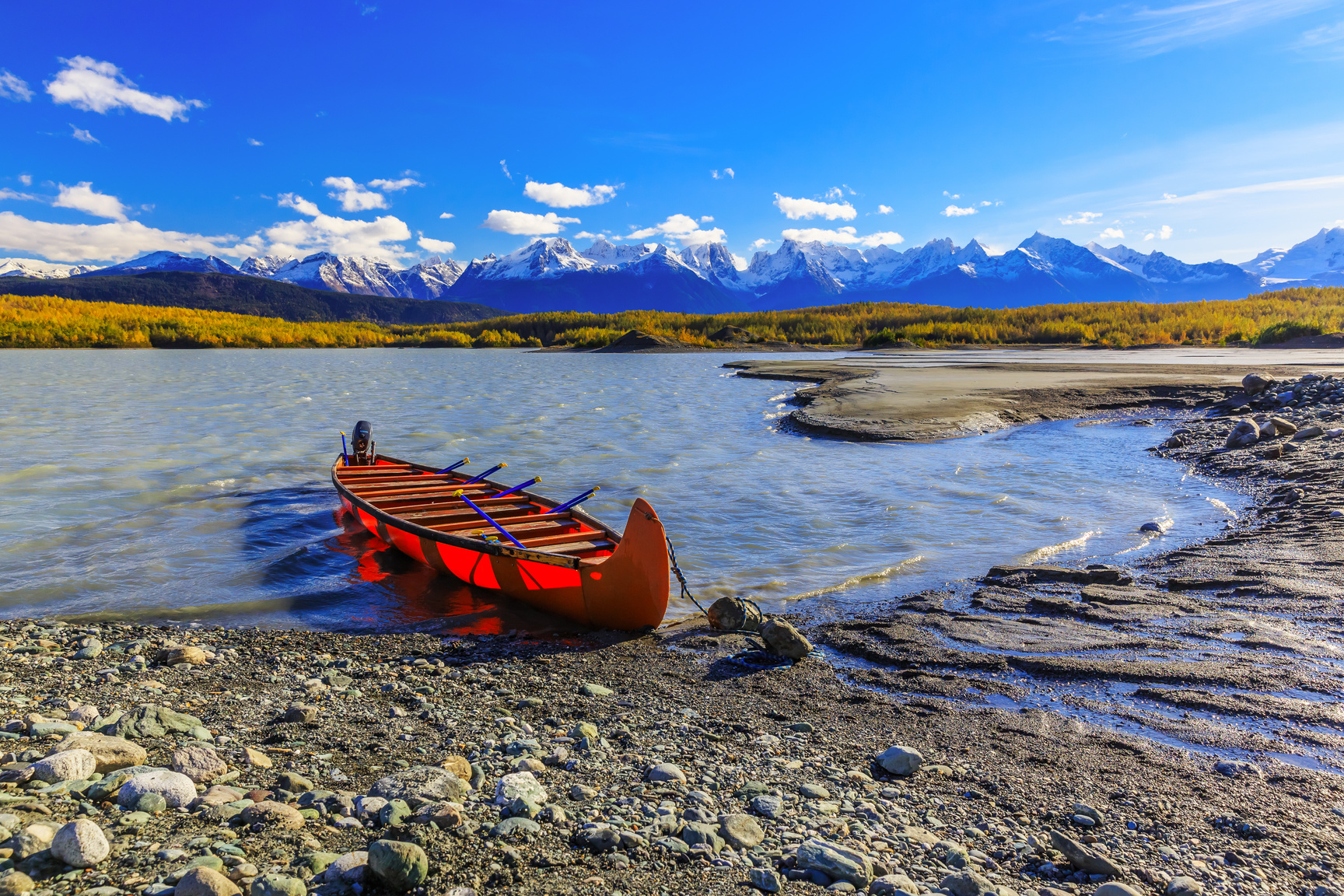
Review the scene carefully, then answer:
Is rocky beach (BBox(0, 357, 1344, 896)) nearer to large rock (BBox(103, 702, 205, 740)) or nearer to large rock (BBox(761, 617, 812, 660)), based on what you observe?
large rock (BBox(103, 702, 205, 740))

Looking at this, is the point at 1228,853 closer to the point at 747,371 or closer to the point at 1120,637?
the point at 1120,637

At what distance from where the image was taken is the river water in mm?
8570

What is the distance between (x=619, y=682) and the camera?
19.8 feet

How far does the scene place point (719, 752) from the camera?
15.3ft

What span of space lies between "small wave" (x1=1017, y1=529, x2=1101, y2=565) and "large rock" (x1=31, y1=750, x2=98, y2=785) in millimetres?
9602

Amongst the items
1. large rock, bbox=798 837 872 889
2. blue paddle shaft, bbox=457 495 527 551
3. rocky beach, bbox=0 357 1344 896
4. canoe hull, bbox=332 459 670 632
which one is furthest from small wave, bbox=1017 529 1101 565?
large rock, bbox=798 837 872 889

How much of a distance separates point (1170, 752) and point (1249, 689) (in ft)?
4.53

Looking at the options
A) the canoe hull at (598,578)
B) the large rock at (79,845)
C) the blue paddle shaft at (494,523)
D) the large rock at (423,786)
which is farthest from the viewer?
the blue paddle shaft at (494,523)

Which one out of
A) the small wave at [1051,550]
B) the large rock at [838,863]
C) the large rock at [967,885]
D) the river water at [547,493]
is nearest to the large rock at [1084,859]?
the large rock at [967,885]

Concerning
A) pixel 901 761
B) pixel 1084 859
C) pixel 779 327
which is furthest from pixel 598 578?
pixel 779 327

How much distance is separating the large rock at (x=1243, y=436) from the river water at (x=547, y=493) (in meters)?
1.68

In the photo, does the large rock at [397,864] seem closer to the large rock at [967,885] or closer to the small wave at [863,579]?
the large rock at [967,885]

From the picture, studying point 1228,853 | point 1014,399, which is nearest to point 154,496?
point 1228,853

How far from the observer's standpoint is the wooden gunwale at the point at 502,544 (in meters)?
7.35
